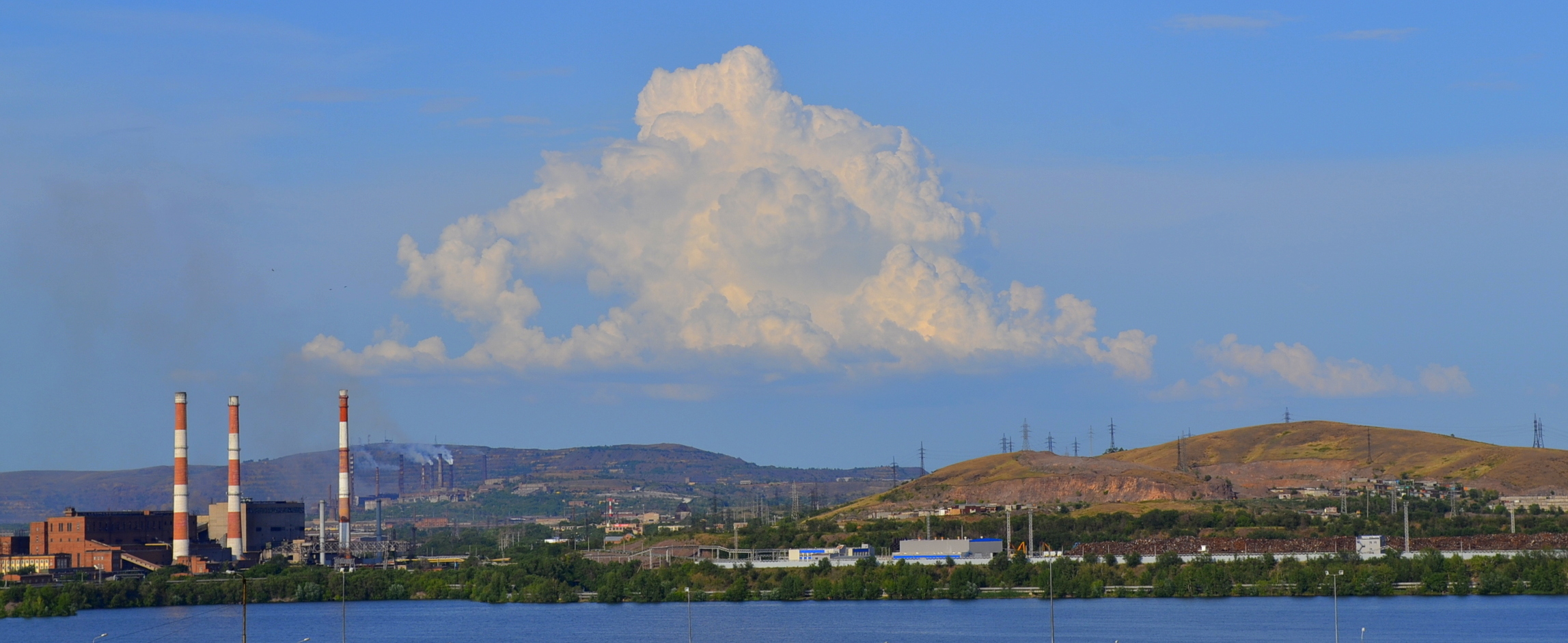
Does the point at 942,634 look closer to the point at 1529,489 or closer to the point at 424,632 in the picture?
the point at 424,632

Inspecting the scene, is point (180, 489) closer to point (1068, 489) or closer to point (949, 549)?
point (949, 549)

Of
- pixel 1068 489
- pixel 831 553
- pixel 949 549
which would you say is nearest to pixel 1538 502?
pixel 1068 489

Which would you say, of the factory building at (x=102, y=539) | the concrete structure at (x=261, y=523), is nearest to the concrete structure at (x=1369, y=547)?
the concrete structure at (x=261, y=523)

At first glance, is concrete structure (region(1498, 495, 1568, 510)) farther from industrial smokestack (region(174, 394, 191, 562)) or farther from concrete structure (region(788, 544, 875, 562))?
industrial smokestack (region(174, 394, 191, 562))

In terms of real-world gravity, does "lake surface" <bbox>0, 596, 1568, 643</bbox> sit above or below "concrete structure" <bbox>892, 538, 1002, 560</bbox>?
below

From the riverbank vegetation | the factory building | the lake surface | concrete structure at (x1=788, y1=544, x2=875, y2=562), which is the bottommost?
the lake surface

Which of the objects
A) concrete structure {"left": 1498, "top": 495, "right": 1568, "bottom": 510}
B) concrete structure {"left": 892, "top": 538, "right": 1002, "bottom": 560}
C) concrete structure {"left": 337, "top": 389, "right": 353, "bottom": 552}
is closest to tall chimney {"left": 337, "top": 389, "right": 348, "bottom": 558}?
concrete structure {"left": 337, "top": 389, "right": 353, "bottom": 552}

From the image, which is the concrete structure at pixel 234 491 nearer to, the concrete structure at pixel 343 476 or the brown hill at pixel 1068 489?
the concrete structure at pixel 343 476
